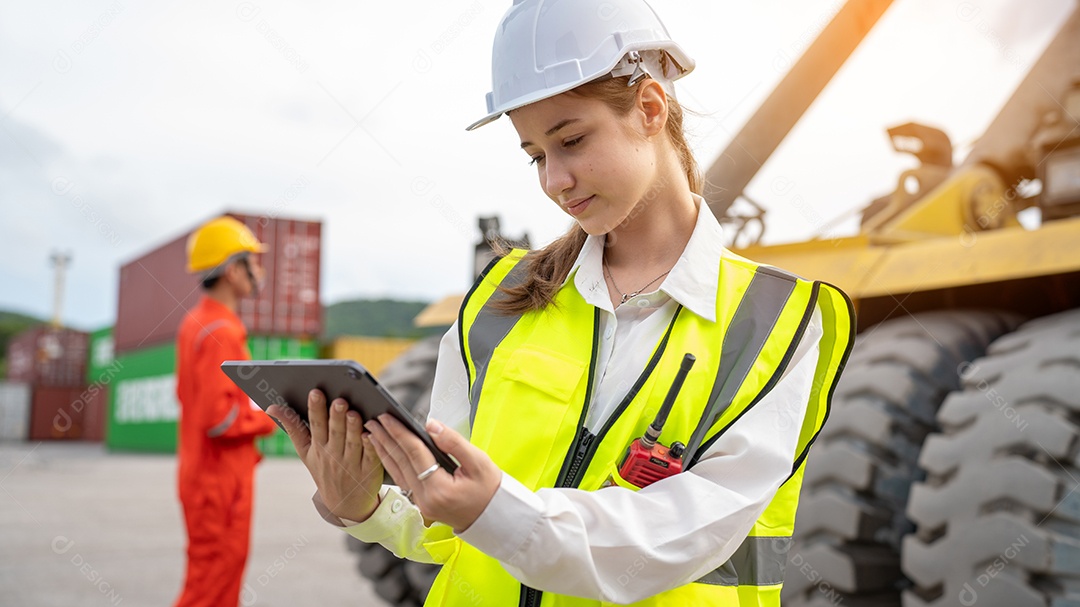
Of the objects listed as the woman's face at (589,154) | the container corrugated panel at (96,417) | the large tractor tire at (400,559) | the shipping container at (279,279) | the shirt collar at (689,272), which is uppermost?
the shipping container at (279,279)

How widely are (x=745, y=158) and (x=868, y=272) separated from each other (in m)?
0.89

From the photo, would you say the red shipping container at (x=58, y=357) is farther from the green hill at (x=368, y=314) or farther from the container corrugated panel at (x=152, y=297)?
the green hill at (x=368, y=314)

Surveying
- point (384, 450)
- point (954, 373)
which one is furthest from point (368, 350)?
point (384, 450)

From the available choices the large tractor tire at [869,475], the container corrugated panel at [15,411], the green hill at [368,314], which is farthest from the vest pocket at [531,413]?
the green hill at [368,314]

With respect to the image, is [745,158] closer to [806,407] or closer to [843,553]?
[843,553]

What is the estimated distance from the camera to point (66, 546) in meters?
7.93

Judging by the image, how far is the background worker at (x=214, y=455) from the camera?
154 inches

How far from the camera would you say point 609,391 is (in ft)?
4.92

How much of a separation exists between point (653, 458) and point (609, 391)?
7.3 inches

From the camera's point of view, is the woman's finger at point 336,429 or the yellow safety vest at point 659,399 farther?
the yellow safety vest at point 659,399

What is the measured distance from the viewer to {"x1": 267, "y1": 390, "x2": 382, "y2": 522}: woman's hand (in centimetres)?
130

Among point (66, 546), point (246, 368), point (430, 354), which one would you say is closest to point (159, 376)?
point (66, 546)

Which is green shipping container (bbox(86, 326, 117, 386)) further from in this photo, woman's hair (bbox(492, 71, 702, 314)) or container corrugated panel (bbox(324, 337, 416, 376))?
woman's hair (bbox(492, 71, 702, 314))

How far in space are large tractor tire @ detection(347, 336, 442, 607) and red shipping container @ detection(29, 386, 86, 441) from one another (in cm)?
4095
